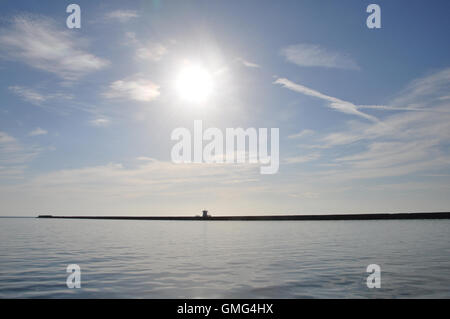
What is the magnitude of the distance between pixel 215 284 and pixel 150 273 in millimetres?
5283

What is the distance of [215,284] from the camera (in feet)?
57.3

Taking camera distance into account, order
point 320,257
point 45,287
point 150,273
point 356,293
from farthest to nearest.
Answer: point 320,257 → point 150,273 → point 45,287 → point 356,293

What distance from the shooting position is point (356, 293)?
15.3 m
